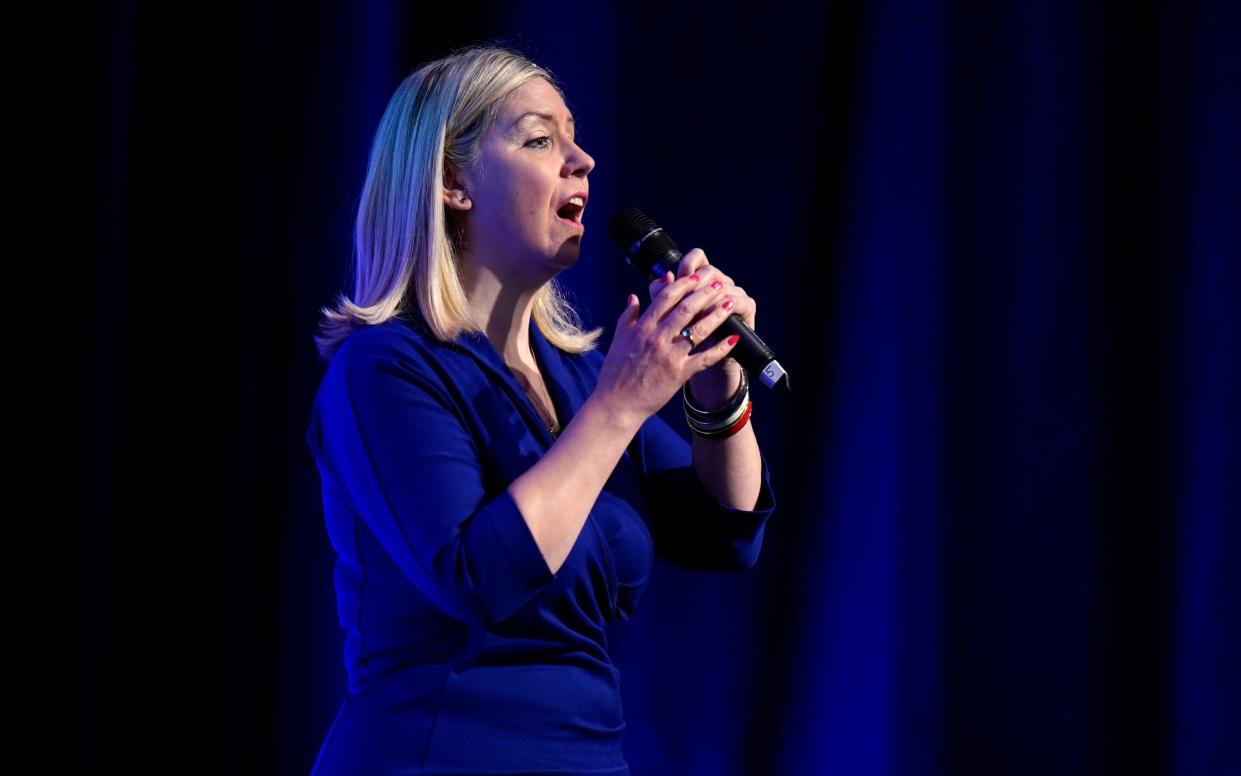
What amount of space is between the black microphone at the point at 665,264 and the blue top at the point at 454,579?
0.60 feet

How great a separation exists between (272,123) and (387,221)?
85cm

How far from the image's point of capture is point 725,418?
1.26 meters

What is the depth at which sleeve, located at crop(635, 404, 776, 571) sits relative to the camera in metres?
1.29

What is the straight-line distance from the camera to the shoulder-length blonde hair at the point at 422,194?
1.21 metres

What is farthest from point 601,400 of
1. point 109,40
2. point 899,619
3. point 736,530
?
point 109,40

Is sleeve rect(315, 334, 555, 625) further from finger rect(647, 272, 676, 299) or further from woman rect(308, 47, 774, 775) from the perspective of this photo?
finger rect(647, 272, 676, 299)

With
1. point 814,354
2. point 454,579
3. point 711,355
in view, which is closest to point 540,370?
point 711,355

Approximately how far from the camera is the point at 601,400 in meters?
1.03

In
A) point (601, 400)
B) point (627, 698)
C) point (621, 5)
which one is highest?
point (621, 5)

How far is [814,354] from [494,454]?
3.40 ft

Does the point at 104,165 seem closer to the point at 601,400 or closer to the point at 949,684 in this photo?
the point at 601,400

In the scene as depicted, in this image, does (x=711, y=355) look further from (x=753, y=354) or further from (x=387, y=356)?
(x=387, y=356)

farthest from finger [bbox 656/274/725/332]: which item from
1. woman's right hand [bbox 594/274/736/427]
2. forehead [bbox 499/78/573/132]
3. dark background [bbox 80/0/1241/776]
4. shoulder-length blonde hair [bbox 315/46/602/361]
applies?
dark background [bbox 80/0/1241/776]

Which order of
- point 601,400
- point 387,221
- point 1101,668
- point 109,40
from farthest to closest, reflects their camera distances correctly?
point 109,40
point 1101,668
point 387,221
point 601,400
